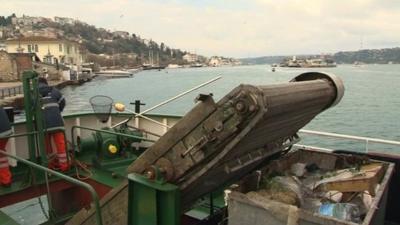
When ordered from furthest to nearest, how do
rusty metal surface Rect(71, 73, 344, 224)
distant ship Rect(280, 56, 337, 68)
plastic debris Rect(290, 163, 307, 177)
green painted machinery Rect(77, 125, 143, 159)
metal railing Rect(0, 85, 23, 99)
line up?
1. distant ship Rect(280, 56, 337, 68)
2. metal railing Rect(0, 85, 23, 99)
3. green painted machinery Rect(77, 125, 143, 159)
4. plastic debris Rect(290, 163, 307, 177)
5. rusty metal surface Rect(71, 73, 344, 224)

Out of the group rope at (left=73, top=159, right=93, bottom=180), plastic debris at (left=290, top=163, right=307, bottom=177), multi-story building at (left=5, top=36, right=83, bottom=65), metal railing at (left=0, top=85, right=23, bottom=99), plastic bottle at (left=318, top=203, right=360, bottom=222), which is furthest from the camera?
multi-story building at (left=5, top=36, right=83, bottom=65)

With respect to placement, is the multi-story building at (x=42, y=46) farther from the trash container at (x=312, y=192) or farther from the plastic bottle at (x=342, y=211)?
the plastic bottle at (x=342, y=211)

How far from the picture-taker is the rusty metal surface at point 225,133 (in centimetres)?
299

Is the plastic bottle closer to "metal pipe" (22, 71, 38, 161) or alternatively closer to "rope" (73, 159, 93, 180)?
"rope" (73, 159, 93, 180)

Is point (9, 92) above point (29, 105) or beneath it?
beneath

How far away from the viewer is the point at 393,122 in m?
31.8

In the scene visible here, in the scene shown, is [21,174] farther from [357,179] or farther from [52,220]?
[357,179]

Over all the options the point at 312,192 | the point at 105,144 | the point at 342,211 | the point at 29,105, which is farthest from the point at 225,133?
the point at 105,144

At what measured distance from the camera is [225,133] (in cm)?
303

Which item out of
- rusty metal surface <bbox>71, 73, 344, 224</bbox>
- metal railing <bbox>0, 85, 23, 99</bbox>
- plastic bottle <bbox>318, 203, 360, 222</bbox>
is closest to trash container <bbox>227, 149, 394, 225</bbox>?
plastic bottle <bbox>318, 203, 360, 222</bbox>

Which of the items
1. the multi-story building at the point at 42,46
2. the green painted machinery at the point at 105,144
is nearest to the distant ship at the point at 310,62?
the multi-story building at the point at 42,46

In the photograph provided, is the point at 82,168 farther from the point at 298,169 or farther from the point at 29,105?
the point at 298,169

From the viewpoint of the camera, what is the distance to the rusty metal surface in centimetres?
299

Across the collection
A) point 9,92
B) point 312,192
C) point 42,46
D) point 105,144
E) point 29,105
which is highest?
point 42,46
